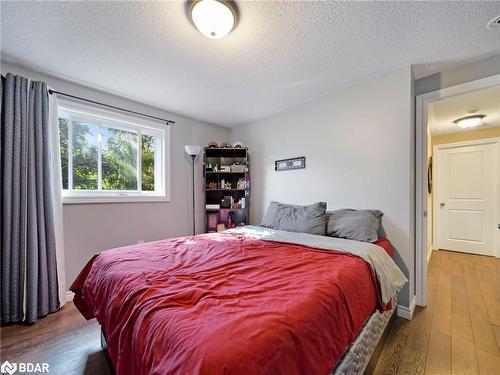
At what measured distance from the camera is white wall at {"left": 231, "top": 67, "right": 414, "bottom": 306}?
81.7 inches

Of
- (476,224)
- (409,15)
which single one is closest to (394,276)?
(409,15)

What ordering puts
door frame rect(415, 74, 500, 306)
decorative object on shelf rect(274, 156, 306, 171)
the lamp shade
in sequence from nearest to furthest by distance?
door frame rect(415, 74, 500, 306)
decorative object on shelf rect(274, 156, 306, 171)
the lamp shade

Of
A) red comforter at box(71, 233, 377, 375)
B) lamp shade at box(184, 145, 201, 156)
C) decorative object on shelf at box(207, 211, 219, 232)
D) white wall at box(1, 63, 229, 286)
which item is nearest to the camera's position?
red comforter at box(71, 233, 377, 375)

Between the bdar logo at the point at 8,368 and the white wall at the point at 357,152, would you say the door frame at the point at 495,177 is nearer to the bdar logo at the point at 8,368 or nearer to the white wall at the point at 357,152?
the white wall at the point at 357,152

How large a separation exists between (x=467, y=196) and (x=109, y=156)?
5.89 metres

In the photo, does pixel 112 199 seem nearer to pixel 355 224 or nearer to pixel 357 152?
pixel 355 224

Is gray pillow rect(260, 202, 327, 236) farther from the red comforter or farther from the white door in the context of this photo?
the white door

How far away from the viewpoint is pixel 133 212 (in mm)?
2812

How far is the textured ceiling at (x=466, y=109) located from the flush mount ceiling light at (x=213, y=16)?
6.94ft

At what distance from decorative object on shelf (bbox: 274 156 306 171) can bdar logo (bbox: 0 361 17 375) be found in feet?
9.80

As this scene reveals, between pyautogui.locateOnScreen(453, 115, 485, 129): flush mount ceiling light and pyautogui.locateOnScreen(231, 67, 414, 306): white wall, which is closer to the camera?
pyautogui.locateOnScreen(231, 67, 414, 306): white wall

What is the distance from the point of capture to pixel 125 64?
2.01 metres

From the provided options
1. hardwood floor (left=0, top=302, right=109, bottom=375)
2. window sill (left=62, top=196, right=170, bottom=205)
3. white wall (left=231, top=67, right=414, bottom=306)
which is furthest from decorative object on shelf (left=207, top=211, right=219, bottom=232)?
hardwood floor (left=0, top=302, right=109, bottom=375)

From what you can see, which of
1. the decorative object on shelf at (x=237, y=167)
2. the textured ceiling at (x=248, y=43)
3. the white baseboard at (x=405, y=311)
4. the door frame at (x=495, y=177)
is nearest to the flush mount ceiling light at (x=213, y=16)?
the textured ceiling at (x=248, y=43)
